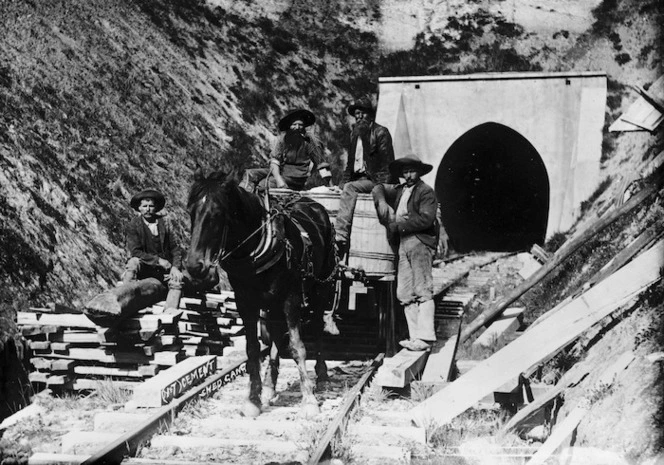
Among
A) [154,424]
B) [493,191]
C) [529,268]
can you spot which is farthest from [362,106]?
[493,191]

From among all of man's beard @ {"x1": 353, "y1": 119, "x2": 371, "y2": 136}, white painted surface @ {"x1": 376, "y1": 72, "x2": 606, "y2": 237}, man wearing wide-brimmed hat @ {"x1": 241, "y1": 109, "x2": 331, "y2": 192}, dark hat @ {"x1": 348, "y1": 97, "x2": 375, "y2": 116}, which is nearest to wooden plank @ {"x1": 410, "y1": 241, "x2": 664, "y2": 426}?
man wearing wide-brimmed hat @ {"x1": 241, "y1": 109, "x2": 331, "y2": 192}

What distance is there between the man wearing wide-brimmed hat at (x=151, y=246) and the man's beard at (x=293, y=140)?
171cm

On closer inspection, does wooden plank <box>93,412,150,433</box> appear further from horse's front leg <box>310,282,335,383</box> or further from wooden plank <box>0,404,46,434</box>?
horse's front leg <box>310,282,335,383</box>

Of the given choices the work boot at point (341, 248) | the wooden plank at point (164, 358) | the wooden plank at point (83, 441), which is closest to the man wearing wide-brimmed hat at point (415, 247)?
the work boot at point (341, 248)

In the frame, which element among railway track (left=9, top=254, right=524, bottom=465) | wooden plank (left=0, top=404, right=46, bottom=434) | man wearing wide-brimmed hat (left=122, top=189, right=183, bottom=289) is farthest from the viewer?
man wearing wide-brimmed hat (left=122, top=189, right=183, bottom=289)

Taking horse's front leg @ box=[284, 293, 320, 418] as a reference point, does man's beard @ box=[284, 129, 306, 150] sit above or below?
above

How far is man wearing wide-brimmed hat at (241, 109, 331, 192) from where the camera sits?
9016 millimetres

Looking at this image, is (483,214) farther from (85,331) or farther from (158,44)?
(85,331)

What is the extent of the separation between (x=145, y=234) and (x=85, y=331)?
134 cm

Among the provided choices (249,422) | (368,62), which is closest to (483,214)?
(368,62)

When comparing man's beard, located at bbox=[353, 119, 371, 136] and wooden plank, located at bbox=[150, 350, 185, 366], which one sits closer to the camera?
wooden plank, located at bbox=[150, 350, 185, 366]

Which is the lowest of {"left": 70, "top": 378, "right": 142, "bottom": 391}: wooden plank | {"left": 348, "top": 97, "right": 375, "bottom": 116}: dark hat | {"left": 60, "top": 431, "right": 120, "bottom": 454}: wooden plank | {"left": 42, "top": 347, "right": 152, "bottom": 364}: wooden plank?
{"left": 70, "top": 378, "right": 142, "bottom": 391}: wooden plank

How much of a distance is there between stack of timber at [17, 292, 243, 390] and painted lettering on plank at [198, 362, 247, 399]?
0.62 metres

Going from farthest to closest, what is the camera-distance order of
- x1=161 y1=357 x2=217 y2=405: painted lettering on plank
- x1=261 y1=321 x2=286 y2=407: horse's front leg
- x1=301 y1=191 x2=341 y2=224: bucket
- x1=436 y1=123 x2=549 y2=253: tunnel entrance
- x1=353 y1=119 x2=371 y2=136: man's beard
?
1. x1=436 y1=123 x2=549 y2=253: tunnel entrance
2. x1=353 y1=119 x2=371 y2=136: man's beard
3. x1=301 y1=191 x2=341 y2=224: bucket
4. x1=261 y1=321 x2=286 y2=407: horse's front leg
5. x1=161 y1=357 x2=217 y2=405: painted lettering on plank
